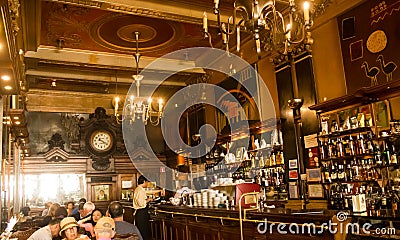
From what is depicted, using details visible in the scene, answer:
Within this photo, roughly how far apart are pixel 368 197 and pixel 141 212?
471 cm

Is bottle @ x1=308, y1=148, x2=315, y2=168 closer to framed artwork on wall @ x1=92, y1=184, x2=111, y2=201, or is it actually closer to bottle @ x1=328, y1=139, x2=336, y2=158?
bottle @ x1=328, y1=139, x2=336, y2=158

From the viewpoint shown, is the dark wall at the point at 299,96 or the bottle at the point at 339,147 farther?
the dark wall at the point at 299,96

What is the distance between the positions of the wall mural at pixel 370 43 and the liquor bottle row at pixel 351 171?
3.90 feet

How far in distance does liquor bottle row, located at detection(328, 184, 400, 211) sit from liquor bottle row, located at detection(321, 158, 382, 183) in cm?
14

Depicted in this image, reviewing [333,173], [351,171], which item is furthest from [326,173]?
[351,171]

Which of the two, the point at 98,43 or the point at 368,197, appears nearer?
the point at 368,197

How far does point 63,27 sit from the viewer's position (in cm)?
805

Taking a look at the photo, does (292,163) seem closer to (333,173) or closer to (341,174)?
(333,173)

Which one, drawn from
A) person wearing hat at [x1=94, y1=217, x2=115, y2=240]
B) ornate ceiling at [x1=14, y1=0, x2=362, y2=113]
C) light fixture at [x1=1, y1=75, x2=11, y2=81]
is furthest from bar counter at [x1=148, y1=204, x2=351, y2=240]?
ornate ceiling at [x1=14, y1=0, x2=362, y2=113]

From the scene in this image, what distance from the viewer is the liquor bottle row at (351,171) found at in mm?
5445

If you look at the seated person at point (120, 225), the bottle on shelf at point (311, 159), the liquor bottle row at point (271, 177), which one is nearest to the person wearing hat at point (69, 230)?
the seated person at point (120, 225)

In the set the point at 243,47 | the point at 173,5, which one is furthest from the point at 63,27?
the point at 243,47

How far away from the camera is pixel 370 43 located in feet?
19.2

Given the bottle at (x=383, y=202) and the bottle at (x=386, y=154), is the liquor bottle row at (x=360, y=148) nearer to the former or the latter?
the bottle at (x=386, y=154)
